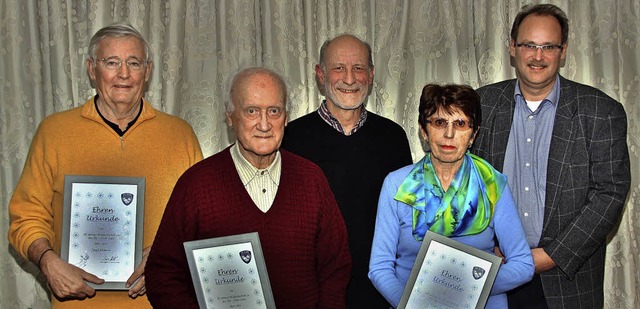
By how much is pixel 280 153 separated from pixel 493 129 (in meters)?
1.10

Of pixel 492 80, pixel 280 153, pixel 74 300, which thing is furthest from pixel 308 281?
pixel 492 80

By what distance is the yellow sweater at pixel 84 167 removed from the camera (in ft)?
9.94

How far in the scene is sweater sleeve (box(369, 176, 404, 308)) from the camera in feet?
9.30

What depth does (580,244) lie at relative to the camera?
318cm

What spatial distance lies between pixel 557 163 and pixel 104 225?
1.96 metres

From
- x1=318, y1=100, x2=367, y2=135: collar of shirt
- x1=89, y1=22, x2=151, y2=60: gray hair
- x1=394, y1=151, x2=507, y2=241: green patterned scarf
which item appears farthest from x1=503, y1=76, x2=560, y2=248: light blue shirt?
x1=89, y1=22, x2=151, y2=60: gray hair

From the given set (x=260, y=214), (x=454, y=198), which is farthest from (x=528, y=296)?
(x=260, y=214)

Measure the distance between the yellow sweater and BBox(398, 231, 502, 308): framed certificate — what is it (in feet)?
3.74

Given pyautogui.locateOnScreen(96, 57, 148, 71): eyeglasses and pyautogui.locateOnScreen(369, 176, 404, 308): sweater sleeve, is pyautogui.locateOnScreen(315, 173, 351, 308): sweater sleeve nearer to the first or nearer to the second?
pyautogui.locateOnScreen(369, 176, 404, 308): sweater sleeve

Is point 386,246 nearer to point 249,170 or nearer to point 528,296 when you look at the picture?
point 249,170

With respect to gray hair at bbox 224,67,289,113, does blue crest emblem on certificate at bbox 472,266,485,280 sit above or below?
below

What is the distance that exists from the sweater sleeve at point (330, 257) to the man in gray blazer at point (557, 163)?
915 mm

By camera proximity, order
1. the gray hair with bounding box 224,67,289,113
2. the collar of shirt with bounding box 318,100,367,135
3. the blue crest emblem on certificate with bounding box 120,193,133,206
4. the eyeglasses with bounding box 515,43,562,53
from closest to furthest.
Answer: the gray hair with bounding box 224,67,289,113 < the blue crest emblem on certificate with bounding box 120,193,133,206 < the eyeglasses with bounding box 515,43,562,53 < the collar of shirt with bounding box 318,100,367,135

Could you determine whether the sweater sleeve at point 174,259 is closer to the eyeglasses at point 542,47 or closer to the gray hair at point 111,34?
the gray hair at point 111,34
